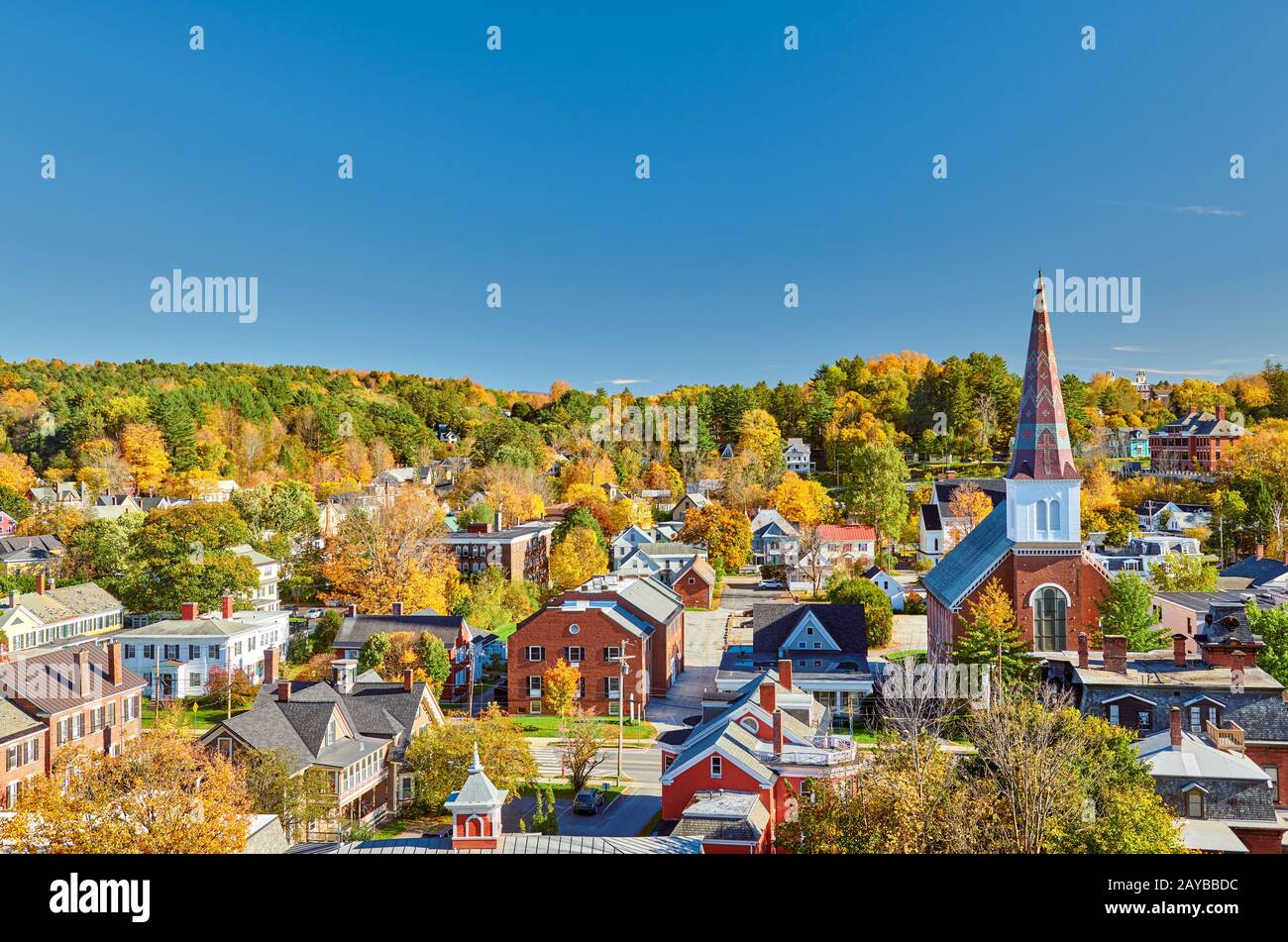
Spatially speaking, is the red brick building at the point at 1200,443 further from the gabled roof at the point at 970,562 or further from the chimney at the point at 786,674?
the chimney at the point at 786,674

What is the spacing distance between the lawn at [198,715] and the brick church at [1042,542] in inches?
1049

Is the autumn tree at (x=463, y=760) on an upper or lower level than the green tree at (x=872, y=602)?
lower

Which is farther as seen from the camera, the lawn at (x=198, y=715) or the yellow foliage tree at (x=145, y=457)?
the yellow foliage tree at (x=145, y=457)

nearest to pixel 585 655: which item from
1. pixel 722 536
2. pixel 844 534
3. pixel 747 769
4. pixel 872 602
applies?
pixel 872 602

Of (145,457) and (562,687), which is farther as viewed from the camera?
(145,457)

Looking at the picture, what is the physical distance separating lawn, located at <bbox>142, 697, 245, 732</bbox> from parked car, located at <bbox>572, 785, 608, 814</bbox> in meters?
15.5

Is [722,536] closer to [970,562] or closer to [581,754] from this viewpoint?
[970,562]

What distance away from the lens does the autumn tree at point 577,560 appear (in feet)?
190

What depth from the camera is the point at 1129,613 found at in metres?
32.2

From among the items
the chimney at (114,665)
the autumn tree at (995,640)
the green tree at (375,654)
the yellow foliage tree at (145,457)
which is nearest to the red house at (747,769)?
the autumn tree at (995,640)

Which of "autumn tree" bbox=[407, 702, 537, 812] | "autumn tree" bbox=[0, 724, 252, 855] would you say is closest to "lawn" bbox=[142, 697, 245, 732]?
"autumn tree" bbox=[407, 702, 537, 812]
